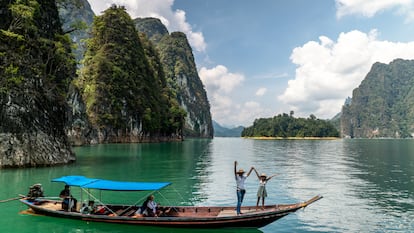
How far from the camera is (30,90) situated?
3356 centimetres

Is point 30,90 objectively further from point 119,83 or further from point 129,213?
point 119,83

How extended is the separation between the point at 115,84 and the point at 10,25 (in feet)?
207

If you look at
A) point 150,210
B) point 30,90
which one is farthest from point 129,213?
point 30,90

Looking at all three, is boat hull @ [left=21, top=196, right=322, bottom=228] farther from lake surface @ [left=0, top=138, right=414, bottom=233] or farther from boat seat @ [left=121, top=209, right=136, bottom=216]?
lake surface @ [left=0, top=138, right=414, bottom=233]

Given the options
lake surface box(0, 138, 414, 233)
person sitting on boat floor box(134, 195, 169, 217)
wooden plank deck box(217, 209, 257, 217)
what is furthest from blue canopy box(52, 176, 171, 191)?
wooden plank deck box(217, 209, 257, 217)

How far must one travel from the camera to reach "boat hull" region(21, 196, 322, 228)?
14547 mm

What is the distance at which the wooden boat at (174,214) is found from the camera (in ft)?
47.8

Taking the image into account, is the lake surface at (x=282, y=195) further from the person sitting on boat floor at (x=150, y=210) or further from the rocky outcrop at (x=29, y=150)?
the rocky outcrop at (x=29, y=150)

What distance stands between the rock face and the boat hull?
62.0ft

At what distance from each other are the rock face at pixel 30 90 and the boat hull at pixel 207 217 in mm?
18897

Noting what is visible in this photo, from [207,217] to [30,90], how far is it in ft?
91.6

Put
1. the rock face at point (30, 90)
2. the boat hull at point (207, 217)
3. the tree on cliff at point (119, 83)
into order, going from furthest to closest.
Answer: the tree on cliff at point (119, 83)
the rock face at point (30, 90)
the boat hull at point (207, 217)

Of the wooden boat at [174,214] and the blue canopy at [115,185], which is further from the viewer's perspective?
the blue canopy at [115,185]

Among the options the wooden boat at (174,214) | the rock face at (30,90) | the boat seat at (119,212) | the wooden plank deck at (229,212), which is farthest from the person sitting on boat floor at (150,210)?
the rock face at (30,90)
